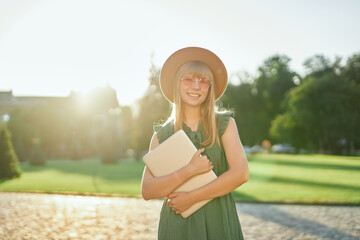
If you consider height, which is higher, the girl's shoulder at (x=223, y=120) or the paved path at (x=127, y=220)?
the girl's shoulder at (x=223, y=120)

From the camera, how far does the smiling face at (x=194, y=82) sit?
2201 millimetres

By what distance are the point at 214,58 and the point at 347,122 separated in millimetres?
45768

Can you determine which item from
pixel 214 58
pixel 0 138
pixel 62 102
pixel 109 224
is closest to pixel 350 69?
pixel 62 102

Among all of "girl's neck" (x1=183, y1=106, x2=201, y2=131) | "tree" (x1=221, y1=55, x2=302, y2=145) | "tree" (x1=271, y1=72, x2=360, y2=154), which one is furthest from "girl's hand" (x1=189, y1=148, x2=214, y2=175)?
"tree" (x1=221, y1=55, x2=302, y2=145)

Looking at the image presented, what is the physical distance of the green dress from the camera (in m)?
2.06

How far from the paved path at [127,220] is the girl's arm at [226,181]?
4992 millimetres

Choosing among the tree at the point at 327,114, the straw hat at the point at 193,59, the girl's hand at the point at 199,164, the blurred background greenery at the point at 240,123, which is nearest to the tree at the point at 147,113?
the blurred background greenery at the point at 240,123

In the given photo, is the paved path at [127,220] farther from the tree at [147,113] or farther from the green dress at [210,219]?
the tree at [147,113]

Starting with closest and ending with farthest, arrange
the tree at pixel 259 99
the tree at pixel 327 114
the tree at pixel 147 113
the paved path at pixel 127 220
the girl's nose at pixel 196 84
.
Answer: the girl's nose at pixel 196 84 < the paved path at pixel 127 220 < the tree at pixel 147 113 < the tree at pixel 327 114 < the tree at pixel 259 99

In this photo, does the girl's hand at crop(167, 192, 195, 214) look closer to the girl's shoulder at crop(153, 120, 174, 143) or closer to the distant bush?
the girl's shoulder at crop(153, 120, 174, 143)

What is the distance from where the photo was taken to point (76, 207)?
10.1 metres

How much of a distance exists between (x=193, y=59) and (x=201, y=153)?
60 centimetres

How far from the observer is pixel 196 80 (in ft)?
7.25

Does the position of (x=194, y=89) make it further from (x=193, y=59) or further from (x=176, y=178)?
(x=176, y=178)
